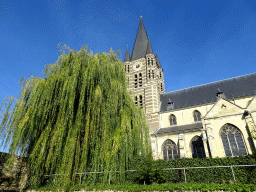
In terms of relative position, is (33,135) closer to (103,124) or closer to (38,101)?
(38,101)

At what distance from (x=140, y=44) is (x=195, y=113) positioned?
667 inches

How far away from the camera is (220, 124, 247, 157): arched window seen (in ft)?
42.7

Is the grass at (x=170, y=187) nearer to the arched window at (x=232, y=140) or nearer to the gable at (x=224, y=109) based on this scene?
the arched window at (x=232, y=140)

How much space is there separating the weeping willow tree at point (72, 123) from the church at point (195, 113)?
3532 mm

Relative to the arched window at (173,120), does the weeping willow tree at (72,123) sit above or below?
below

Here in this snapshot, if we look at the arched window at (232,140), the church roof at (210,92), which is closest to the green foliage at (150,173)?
the arched window at (232,140)

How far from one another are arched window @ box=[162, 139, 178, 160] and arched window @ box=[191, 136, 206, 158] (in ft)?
5.85

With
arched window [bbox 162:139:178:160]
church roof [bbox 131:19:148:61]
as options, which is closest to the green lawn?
arched window [bbox 162:139:178:160]

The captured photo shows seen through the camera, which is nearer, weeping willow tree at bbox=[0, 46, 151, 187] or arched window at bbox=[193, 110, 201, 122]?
weeping willow tree at bbox=[0, 46, 151, 187]

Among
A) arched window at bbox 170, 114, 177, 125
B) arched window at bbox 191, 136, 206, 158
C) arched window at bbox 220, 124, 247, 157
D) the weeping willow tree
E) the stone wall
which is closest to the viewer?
the weeping willow tree

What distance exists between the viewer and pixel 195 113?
65.8 ft

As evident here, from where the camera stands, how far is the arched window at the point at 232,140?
1302 centimetres

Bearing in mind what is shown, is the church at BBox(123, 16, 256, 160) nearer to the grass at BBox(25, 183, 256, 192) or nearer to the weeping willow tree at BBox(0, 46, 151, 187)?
the weeping willow tree at BBox(0, 46, 151, 187)

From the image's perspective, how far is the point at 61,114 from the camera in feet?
25.6
